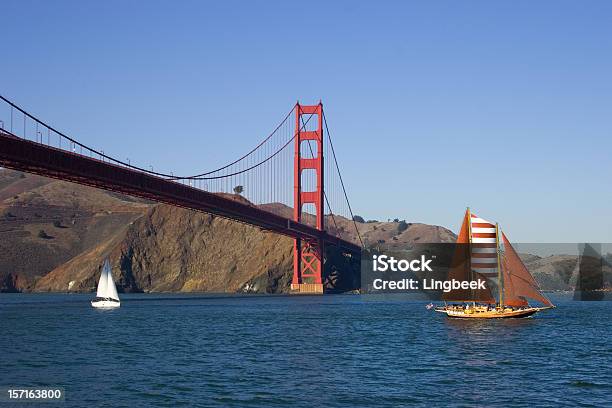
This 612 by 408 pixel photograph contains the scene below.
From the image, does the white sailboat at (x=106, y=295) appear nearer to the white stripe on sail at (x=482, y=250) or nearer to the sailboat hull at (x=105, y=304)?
the sailboat hull at (x=105, y=304)

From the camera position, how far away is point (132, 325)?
6291cm

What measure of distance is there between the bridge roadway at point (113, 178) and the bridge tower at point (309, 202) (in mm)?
13067

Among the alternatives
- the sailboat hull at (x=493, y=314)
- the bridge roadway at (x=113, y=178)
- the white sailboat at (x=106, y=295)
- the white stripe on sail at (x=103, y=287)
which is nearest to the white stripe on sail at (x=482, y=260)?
the sailboat hull at (x=493, y=314)

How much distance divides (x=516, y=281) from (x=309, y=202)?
73.1 metres

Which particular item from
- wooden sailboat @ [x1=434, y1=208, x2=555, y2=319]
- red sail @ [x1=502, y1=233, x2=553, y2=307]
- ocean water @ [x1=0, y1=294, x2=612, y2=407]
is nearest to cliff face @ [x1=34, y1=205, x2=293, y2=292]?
red sail @ [x1=502, y1=233, x2=553, y2=307]

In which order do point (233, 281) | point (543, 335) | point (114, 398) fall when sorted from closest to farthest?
point (114, 398) → point (543, 335) → point (233, 281)

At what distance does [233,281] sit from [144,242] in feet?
70.9

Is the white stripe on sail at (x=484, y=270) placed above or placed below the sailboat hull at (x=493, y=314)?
above

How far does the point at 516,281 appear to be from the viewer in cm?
6309

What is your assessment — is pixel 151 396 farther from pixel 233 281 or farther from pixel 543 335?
pixel 233 281

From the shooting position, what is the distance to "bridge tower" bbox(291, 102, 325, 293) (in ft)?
434

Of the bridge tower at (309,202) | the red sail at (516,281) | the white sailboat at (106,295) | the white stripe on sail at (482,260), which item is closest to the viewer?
the red sail at (516,281)

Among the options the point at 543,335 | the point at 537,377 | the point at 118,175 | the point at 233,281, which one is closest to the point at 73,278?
the point at 233,281

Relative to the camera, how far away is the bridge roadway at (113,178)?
65.6m
